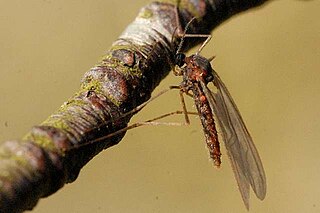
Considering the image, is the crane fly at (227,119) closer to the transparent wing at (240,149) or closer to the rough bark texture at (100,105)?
the transparent wing at (240,149)

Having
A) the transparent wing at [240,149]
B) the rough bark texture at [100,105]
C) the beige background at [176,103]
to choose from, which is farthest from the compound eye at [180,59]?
the beige background at [176,103]

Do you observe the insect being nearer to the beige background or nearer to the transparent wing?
the transparent wing

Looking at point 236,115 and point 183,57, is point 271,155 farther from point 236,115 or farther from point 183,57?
point 183,57

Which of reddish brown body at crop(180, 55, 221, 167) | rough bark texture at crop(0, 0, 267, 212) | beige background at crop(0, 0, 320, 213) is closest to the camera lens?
rough bark texture at crop(0, 0, 267, 212)

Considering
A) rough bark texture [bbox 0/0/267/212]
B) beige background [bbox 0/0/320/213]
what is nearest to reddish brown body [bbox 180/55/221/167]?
rough bark texture [bbox 0/0/267/212]

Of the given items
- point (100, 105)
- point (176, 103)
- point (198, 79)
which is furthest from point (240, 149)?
point (176, 103)

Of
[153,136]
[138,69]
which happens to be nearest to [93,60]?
[153,136]
